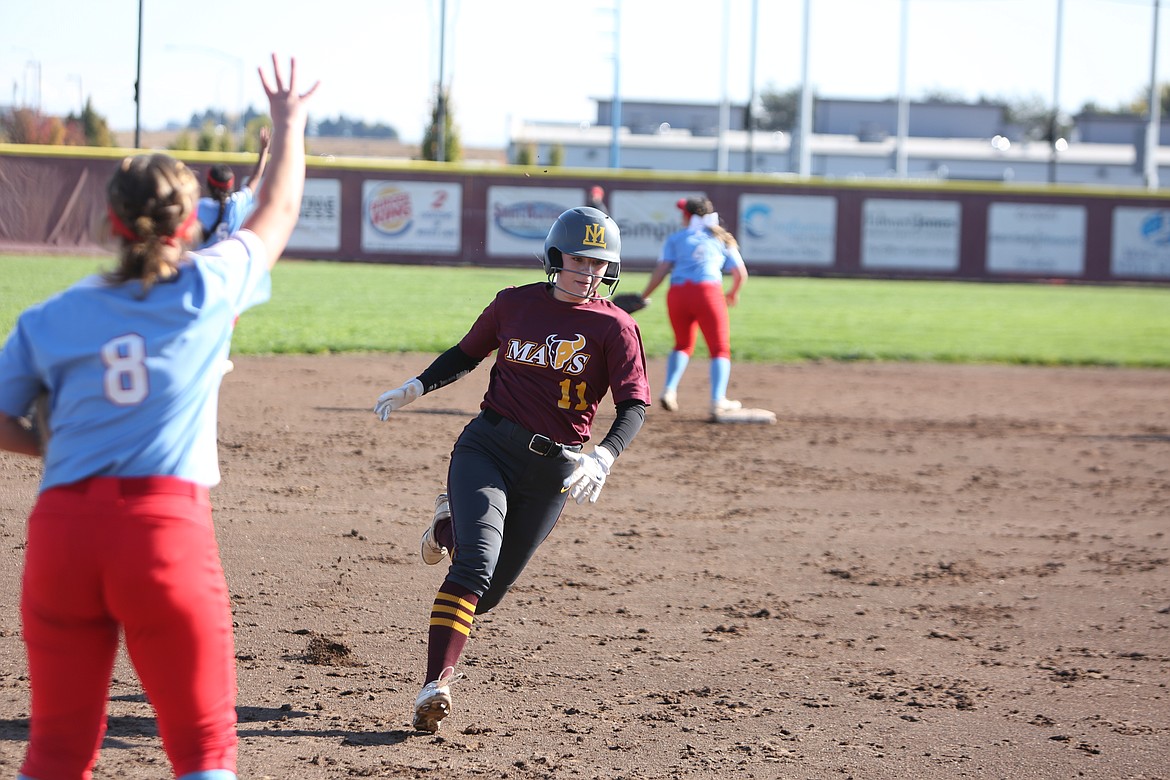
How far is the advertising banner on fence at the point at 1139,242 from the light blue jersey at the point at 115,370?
3669cm

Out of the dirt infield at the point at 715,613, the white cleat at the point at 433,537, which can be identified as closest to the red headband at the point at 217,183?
the dirt infield at the point at 715,613

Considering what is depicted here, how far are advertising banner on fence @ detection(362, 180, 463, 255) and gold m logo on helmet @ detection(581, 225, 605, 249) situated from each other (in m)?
28.1

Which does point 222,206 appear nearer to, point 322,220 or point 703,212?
point 703,212

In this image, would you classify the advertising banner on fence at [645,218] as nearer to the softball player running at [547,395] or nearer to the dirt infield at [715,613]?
the dirt infield at [715,613]

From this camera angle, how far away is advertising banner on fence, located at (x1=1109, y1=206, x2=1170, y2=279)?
3547 cm

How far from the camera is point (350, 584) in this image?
6.13 meters

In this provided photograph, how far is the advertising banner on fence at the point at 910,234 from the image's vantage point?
34.6 meters

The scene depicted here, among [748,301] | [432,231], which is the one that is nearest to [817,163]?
[432,231]

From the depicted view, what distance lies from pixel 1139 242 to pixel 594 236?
116 feet

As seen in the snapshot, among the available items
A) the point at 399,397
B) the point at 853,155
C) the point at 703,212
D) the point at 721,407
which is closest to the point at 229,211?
the point at 703,212

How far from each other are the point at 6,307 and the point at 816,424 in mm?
11241

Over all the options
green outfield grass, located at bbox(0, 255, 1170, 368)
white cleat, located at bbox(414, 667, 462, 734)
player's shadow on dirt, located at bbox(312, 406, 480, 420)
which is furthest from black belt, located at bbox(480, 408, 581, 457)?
green outfield grass, located at bbox(0, 255, 1170, 368)

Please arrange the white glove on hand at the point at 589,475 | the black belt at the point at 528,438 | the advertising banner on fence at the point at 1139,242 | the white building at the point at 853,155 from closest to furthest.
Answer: the white glove on hand at the point at 589,475, the black belt at the point at 528,438, the advertising banner on fence at the point at 1139,242, the white building at the point at 853,155

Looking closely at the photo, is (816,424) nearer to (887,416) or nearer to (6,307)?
(887,416)
